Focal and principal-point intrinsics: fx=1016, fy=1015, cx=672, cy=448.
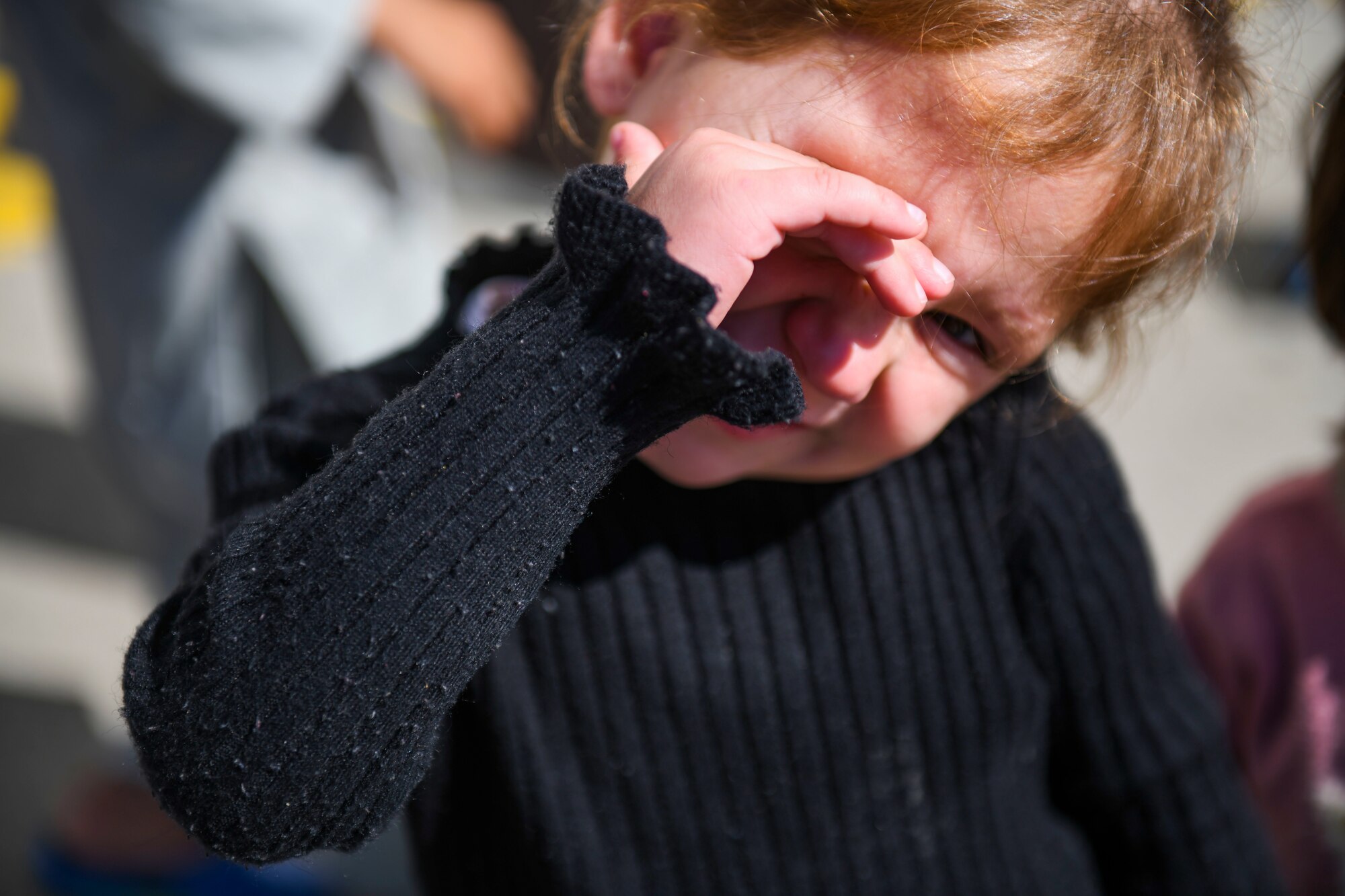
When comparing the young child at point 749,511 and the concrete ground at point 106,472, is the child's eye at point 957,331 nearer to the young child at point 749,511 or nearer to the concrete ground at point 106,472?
the young child at point 749,511

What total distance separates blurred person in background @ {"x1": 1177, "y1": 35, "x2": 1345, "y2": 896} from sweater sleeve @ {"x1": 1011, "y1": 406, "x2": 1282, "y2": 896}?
21 centimetres

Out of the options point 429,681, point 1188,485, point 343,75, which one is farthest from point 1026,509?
point 1188,485

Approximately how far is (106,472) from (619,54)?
1.46 m

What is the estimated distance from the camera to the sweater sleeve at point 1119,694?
816 millimetres

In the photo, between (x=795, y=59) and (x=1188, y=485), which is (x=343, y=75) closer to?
(x=795, y=59)

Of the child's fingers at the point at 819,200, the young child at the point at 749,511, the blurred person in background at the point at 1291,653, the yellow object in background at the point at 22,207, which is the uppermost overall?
the child's fingers at the point at 819,200

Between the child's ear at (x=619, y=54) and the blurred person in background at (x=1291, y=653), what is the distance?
75 centimetres

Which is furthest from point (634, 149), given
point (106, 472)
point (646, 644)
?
point (106, 472)

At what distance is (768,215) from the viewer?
1.61 ft

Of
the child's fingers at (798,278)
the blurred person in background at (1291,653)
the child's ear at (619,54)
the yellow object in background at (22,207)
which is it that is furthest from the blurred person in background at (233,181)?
the yellow object in background at (22,207)

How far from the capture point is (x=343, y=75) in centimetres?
116

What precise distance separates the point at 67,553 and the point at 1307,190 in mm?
1973

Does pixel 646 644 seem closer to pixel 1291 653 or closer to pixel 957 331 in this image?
pixel 957 331

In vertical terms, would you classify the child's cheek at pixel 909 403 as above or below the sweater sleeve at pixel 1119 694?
above
